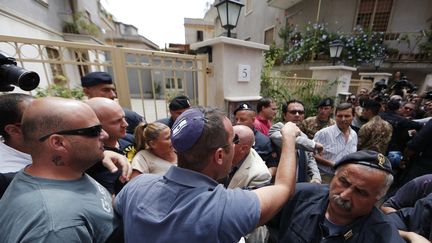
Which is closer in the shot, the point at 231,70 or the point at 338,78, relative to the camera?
the point at 231,70

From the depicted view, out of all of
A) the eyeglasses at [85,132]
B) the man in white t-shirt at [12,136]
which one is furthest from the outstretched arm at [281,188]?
the man in white t-shirt at [12,136]

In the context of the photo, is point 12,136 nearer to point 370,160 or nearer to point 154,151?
point 154,151

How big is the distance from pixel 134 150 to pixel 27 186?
1.20 meters

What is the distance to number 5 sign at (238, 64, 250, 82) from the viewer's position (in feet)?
11.2

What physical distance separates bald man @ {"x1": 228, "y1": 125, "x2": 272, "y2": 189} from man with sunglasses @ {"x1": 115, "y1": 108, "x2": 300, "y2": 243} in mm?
569

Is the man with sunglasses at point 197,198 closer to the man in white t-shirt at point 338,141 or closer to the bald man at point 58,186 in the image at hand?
the bald man at point 58,186

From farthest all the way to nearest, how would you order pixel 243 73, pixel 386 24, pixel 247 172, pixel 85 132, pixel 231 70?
pixel 386 24, pixel 243 73, pixel 231 70, pixel 247 172, pixel 85 132

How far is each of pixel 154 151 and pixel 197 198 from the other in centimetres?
109

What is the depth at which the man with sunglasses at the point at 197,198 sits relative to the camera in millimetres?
838

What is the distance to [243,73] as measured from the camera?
11.4 feet

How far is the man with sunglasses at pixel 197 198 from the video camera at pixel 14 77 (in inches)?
39.9

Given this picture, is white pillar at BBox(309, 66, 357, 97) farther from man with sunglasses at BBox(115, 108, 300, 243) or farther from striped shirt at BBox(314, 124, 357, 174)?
man with sunglasses at BBox(115, 108, 300, 243)

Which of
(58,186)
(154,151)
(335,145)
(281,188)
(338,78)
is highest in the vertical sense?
(338,78)

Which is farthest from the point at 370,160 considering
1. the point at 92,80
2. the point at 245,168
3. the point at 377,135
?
the point at 92,80
